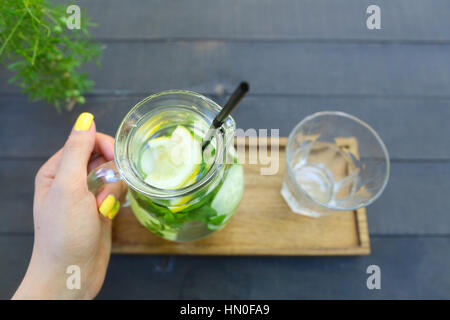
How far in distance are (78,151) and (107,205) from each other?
0.10 metres

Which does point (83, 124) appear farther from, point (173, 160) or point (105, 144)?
point (173, 160)

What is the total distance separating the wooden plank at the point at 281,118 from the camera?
2.40ft

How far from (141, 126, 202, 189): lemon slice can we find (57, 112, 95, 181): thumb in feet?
0.37

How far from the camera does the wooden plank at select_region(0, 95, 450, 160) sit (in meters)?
0.73

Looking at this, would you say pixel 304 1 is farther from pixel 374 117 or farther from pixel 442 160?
pixel 442 160

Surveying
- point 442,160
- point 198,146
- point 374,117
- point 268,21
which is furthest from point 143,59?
point 442,160

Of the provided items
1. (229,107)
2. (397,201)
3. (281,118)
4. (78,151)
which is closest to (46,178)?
(78,151)

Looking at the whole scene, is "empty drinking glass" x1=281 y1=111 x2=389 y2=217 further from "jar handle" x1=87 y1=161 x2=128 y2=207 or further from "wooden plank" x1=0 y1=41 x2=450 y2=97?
"jar handle" x1=87 y1=161 x2=128 y2=207

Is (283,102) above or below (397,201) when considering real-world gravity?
above

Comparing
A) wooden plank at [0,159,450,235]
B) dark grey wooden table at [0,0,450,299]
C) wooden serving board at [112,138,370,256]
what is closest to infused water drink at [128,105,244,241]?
wooden serving board at [112,138,370,256]

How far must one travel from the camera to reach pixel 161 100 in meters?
0.44

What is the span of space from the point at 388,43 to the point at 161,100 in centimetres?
63

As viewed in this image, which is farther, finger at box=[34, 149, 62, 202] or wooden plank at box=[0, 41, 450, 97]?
wooden plank at box=[0, 41, 450, 97]

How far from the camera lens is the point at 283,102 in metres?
0.75
